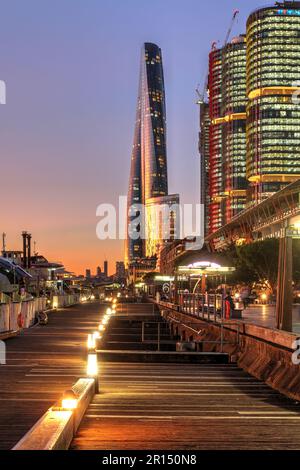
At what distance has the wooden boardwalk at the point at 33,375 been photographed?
1150cm

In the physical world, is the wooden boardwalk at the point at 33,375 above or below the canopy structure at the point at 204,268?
below

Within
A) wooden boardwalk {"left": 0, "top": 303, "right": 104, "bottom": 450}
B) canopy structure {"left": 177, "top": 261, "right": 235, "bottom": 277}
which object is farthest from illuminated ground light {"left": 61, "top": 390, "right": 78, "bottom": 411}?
canopy structure {"left": 177, "top": 261, "right": 235, "bottom": 277}

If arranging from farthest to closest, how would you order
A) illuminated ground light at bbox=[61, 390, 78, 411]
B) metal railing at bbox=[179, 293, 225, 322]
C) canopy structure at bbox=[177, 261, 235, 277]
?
canopy structure at bbox=[177, 261, 235, 277] < metal railing at bbox=[179, 293, 225, 322] < illuminated ground light at bbox=[61, 390, 78, 411]

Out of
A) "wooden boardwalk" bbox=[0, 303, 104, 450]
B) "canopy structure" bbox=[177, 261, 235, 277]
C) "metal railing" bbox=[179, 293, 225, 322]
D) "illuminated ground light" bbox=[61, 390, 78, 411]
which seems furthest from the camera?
"canopy structure" bbox=[177, 261, 235, 277]

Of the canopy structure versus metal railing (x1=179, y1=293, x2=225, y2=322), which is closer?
metal railing (x1=179, y1=293, x2=225, y2=322)

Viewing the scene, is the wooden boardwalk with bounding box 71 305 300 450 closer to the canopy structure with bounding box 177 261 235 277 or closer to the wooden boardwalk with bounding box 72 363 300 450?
the wooden boardwalk with bounding box 72 363 300 450

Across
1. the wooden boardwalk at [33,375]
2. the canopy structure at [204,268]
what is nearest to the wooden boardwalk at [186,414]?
the wooden boardwalk at [33,375]

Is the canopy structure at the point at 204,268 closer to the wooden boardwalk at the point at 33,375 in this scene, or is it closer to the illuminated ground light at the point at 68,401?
the wooden boardwalk at the point at 33,375

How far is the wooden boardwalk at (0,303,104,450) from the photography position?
453 inches

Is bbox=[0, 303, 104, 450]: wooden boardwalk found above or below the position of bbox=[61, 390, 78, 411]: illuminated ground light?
below

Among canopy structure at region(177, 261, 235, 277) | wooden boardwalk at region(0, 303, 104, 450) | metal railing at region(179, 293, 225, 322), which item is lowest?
wooden boardwalk at region(0, 303, 104, 450)

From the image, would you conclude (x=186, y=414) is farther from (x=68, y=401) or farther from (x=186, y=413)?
(x=68, y=401)
